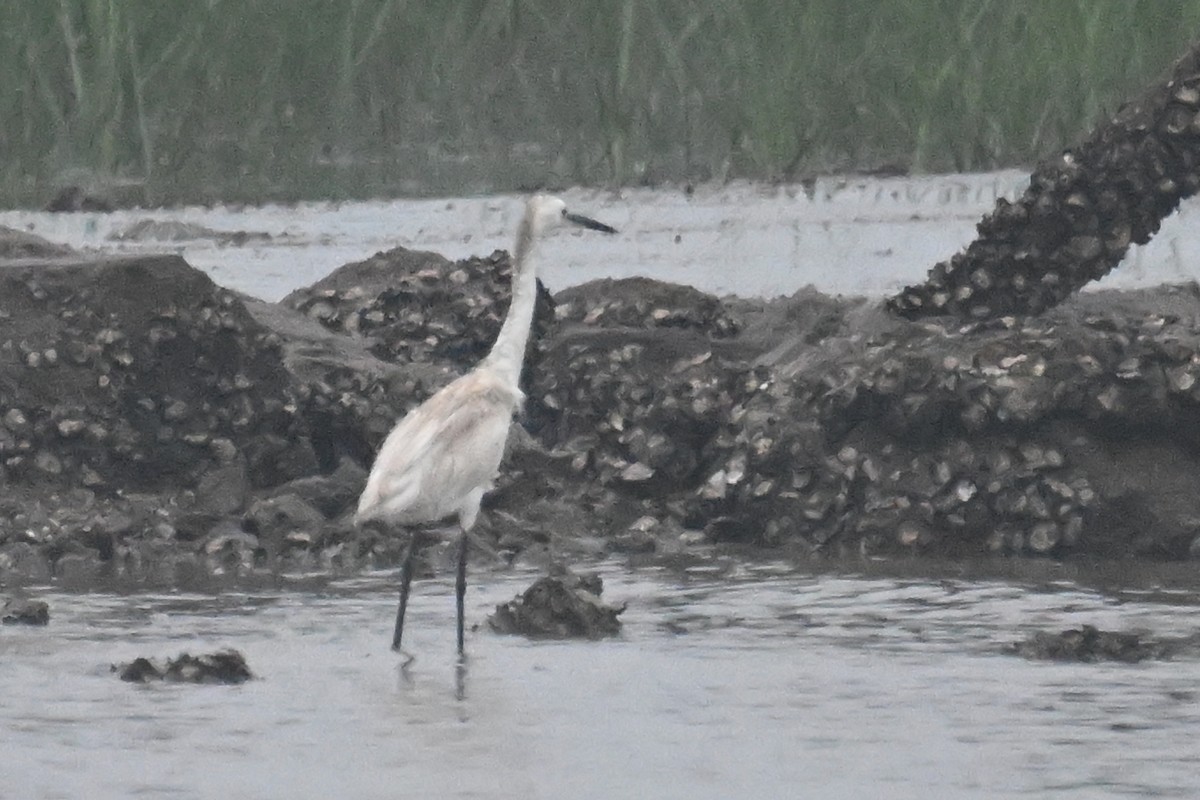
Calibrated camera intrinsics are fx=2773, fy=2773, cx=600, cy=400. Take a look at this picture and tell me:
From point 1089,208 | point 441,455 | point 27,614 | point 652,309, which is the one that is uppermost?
point 1089,208

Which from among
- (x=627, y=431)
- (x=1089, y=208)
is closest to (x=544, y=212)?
(x=627, y=431)

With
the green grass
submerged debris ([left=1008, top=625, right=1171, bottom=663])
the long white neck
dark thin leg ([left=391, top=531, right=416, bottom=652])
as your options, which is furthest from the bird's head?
the green grass

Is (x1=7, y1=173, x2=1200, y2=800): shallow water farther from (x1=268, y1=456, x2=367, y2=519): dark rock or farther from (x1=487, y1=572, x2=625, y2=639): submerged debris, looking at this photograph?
(x1=268, y1=456, x2=367, y2=519): dark rock

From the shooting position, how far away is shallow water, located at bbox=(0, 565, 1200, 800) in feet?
27.5

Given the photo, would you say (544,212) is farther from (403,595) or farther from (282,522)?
(403,595)

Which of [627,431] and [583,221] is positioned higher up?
[583,221]

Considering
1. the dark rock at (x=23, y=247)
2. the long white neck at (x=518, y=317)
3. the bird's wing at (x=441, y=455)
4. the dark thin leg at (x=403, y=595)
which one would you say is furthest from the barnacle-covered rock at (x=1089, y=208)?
the dark rock at (x=23, y=247)

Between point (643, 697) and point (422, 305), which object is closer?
point (643, 697)

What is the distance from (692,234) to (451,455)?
11003mm

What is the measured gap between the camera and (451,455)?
442 inches

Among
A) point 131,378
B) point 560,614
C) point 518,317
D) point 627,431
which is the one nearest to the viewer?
point 560,614

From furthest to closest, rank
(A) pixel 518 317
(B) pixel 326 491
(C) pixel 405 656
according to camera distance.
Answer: (B) pixel 326 491, (A) pixel 518 317, (C) pixel 405 656

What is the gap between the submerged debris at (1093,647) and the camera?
32.9 ft

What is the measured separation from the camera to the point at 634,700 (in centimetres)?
964
